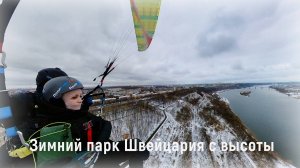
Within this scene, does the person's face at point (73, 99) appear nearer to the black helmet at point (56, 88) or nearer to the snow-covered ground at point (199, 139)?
the black helmet at point (56, 88)

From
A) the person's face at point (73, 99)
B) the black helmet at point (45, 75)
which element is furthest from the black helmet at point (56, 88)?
the black helmet at point (45, 75)

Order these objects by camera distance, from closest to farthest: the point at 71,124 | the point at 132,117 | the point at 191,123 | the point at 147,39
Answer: the point at 71,124
the point at 147,39
the point at 132,117
the point at 191,123

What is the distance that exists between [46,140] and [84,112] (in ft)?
1.99

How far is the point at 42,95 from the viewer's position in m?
2.36

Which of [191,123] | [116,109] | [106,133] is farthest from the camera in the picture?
[191,123]

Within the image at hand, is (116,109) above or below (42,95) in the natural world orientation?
below

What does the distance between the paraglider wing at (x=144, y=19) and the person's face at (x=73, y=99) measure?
257 centimetres

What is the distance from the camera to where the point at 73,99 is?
2441 mm

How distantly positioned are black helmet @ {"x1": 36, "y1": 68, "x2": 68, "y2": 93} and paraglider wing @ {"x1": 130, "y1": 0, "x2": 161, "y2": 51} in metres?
2.37

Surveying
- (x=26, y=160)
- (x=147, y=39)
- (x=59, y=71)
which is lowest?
(x=26, y=160)

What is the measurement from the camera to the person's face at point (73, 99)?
2.41m

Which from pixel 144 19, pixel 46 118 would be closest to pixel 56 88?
pixel 46 118

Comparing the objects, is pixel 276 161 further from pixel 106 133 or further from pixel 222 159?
pixel 106 133

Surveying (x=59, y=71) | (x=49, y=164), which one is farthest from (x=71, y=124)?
(x=59, y=71)
